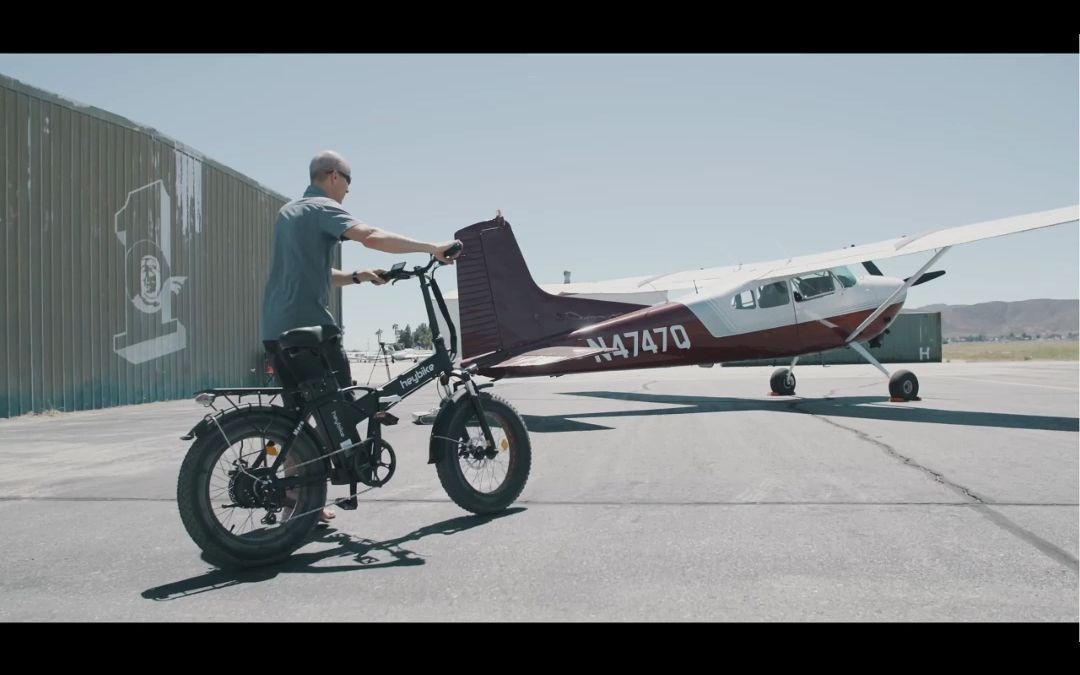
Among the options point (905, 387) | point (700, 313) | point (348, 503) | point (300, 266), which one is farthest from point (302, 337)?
point (905, 387)

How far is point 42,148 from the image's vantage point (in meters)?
14.2

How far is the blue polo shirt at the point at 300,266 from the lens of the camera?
3.77 meters

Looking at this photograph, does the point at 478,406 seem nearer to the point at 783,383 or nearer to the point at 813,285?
the point at 813,285

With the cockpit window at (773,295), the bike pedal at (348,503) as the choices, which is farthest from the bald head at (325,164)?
the cockpit window at (773,295)

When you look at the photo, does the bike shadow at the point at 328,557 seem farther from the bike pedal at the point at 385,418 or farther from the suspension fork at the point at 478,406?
the bike pedal at the point at 385,418

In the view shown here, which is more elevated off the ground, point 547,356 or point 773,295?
point 773,295

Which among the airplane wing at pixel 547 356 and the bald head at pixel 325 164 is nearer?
the bald head at pixel 325 164

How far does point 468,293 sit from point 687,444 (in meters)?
4.56

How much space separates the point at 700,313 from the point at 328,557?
9.89m

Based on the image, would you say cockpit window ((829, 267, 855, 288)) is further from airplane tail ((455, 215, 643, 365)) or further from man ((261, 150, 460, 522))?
man ((261, 150, 460, 522))

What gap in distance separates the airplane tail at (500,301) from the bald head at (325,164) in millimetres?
6190

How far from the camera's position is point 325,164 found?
4.08m
